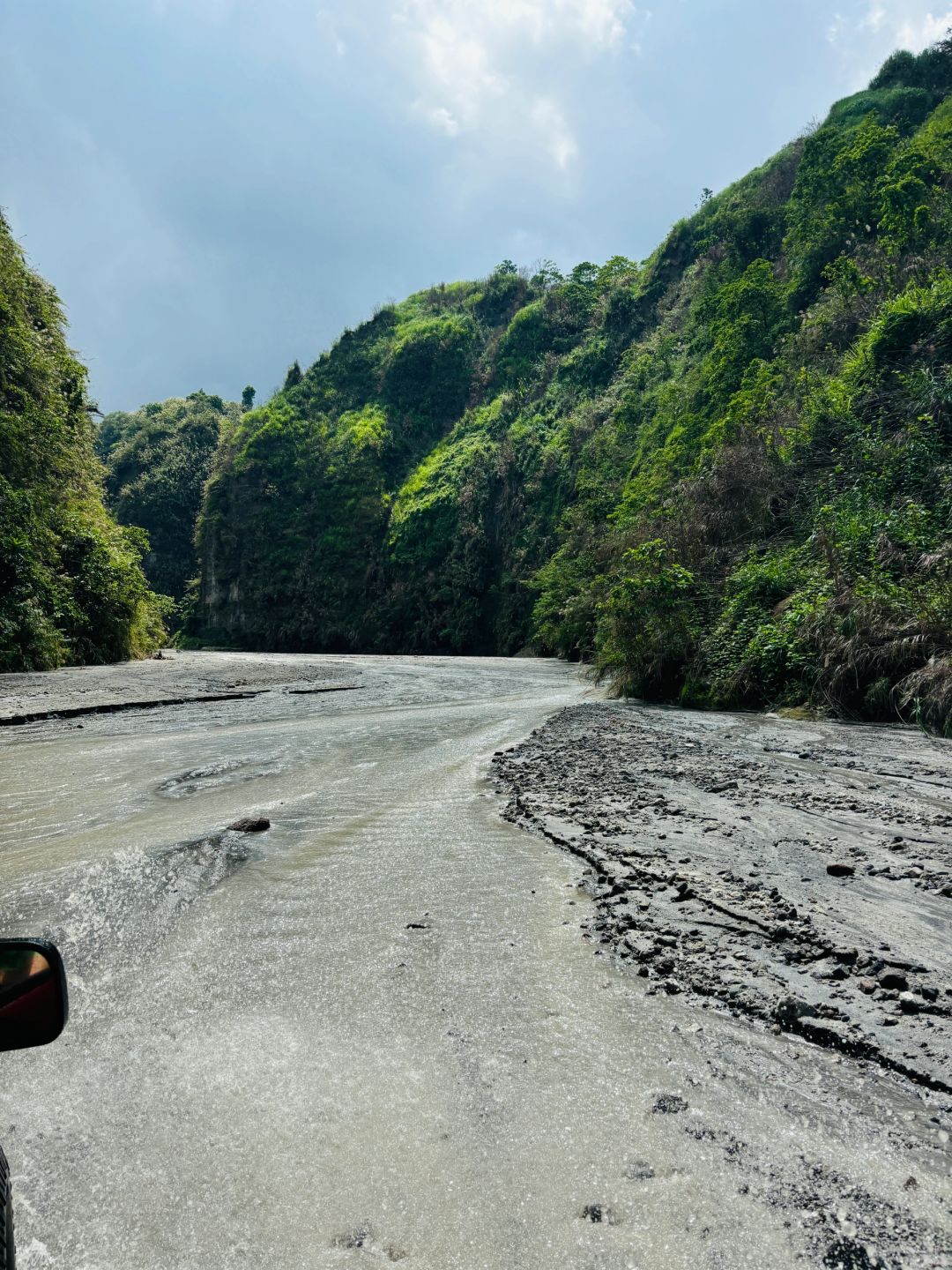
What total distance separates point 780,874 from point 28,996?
3.90m

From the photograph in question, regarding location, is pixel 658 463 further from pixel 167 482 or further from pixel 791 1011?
pixel 167 482

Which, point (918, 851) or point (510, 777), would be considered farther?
point (510, 777)

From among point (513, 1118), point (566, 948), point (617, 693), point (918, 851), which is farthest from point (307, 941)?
point (617, 693)

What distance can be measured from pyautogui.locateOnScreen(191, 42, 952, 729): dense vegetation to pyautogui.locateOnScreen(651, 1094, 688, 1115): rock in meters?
8.14

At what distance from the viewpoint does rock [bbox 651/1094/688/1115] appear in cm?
210

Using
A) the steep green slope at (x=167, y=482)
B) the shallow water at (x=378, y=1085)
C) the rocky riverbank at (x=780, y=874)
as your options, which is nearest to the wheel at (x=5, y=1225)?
the shallow water at (x=378, y=1085)

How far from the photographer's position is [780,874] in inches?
161

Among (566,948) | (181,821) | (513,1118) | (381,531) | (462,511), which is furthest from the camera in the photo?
(381,531)

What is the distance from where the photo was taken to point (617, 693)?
15008 mm

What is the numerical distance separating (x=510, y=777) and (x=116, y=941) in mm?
4004

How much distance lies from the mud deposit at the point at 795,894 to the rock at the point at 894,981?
14 mm

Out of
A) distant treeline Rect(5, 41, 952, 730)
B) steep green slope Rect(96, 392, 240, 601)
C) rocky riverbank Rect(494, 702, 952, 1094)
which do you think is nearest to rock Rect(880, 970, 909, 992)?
rocky riverbank Rect(494, 702, 952, 1094)

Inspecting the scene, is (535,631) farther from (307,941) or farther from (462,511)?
(307,941)

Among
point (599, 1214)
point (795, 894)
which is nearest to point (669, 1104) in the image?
point (599, 1214)
